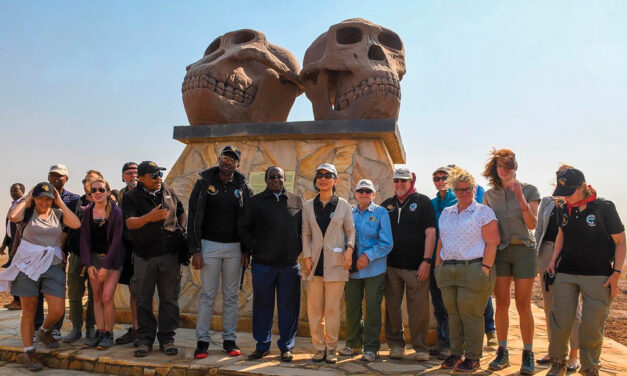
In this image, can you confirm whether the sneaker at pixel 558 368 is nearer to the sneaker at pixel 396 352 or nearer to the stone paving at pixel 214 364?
the stone paving at pixel 214 364

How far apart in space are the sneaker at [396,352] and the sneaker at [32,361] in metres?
3.07

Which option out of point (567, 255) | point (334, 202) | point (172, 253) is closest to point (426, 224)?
point (334, 202)

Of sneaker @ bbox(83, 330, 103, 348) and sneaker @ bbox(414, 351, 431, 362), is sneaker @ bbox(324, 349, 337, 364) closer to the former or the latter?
sneaker @ bbox(414, 351, 431, 362)

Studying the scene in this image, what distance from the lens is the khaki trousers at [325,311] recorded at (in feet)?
13.9

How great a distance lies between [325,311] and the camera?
427cm

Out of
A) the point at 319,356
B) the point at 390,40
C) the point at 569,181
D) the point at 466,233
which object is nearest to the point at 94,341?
the point at 319,356

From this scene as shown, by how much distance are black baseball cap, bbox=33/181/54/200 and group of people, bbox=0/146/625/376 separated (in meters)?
0.01

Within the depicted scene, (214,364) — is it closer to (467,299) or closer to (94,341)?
(94,341)

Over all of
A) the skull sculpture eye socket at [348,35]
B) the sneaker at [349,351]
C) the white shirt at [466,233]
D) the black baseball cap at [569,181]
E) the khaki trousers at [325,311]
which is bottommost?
the sneaker at [349,351]

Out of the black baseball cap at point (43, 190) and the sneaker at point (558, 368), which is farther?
the black baseball cap at point (43, 190)

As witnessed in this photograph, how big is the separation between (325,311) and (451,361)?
1115mm

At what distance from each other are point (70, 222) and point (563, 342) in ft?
14.3

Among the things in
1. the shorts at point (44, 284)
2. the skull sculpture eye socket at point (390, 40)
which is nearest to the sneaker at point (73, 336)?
the shorts at point (44, 284)

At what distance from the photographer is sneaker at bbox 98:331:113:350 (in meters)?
4.57
